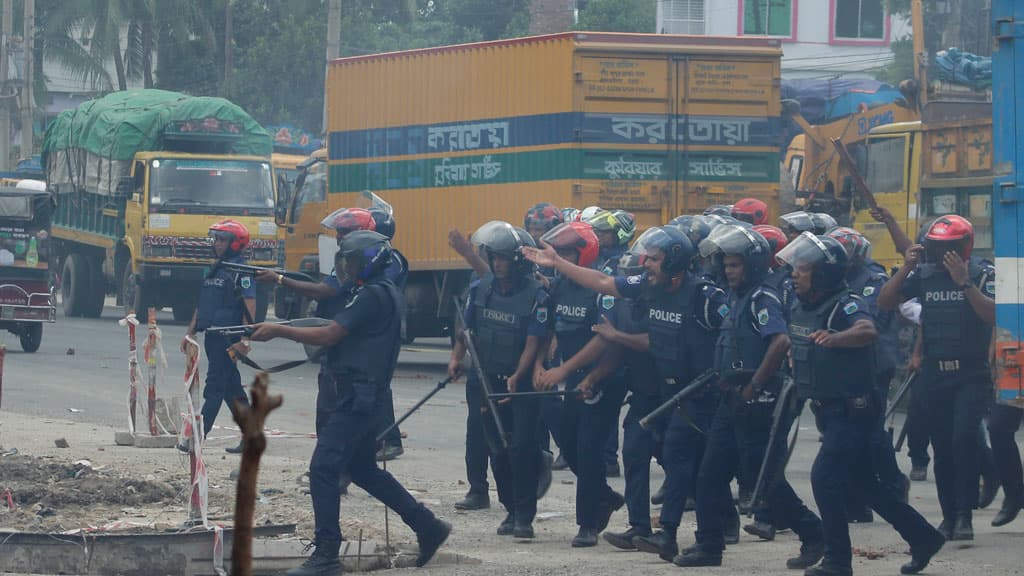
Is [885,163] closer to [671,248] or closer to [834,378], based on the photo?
[671,248]

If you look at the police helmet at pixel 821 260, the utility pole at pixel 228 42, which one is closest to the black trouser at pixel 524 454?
the police helmet at pixel 821 260

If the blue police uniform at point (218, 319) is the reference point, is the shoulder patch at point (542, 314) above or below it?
above

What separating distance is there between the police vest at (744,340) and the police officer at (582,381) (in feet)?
2.86

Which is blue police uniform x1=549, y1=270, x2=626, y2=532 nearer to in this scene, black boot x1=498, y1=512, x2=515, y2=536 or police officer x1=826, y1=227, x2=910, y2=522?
black boot x1=498, y1=512, x2=515, y2=536

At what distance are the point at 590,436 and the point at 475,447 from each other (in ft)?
4.98

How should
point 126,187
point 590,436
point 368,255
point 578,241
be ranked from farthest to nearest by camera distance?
1. point 126,187
2. point 578,241
3. point 590,436
4. point 368,255

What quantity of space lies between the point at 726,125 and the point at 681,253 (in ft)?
30.8

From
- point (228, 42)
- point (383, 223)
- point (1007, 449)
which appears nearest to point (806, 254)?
point (1007, 449)

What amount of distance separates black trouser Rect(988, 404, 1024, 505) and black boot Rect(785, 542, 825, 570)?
65.5 inches

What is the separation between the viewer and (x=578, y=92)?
1702 centimetres

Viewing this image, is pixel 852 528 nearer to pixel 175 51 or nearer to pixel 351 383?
pixel 351 383

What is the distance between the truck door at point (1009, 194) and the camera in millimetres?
7945

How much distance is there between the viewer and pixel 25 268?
818 inches

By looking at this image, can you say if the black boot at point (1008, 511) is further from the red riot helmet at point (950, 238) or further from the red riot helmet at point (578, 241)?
the red riot helmet at point (578, 241)
